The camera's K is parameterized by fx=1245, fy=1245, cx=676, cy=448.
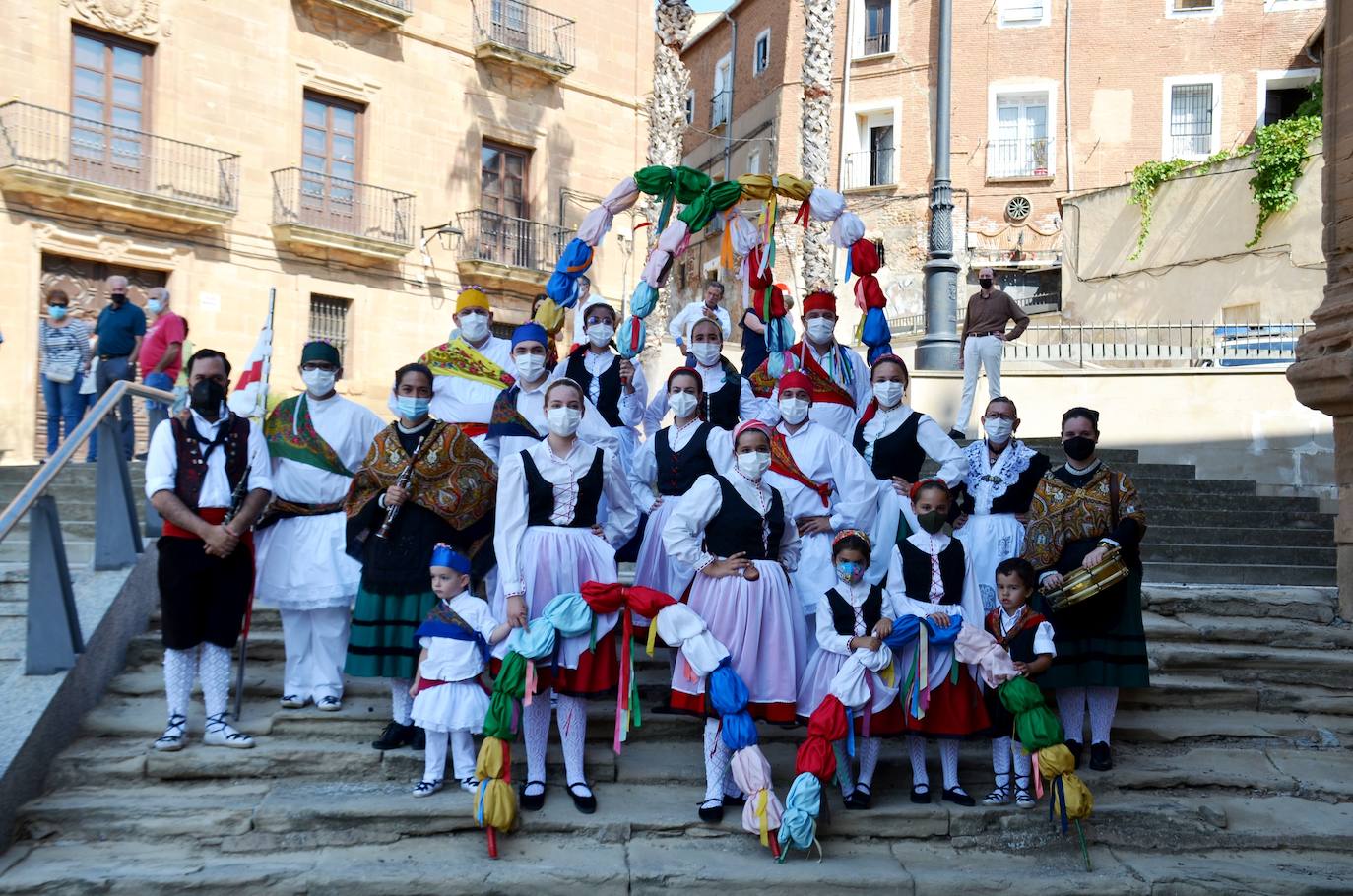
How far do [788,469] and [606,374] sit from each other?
1.71m

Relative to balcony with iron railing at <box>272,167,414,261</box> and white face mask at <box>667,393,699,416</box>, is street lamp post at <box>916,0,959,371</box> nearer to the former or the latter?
white face mask at <box>667,393,699,416</box>

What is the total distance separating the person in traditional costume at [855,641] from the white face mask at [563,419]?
1310 millimetres

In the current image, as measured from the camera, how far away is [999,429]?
661cm

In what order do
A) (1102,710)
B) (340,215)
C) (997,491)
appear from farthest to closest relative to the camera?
(340,215) → (997,491) → (1102,710)

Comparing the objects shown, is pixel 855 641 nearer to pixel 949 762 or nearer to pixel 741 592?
pixel 741 592

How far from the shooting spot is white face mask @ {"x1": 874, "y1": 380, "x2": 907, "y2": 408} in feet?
22.2

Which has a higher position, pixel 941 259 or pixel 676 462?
pixel 941 259

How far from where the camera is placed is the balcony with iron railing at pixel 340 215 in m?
18.0

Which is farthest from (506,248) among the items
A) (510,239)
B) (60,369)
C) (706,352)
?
(706,352)

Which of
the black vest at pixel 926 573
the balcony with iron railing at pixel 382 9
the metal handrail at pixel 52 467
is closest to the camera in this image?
the metal handrail at pixel 52 467

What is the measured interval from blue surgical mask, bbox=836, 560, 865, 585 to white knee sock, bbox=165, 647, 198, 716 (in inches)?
117

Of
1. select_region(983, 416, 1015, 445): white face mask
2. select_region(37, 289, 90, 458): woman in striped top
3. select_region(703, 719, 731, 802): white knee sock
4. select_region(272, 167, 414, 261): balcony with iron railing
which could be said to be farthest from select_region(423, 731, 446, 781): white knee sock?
select_region(272, 167, 414, 261): balcony with iron railing

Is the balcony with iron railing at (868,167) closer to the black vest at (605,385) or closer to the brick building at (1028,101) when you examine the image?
the brick building at (1028,101)

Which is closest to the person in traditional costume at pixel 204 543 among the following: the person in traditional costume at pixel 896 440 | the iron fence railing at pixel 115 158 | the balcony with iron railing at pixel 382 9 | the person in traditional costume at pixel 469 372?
the person in traditional costume at pixel 469 372
